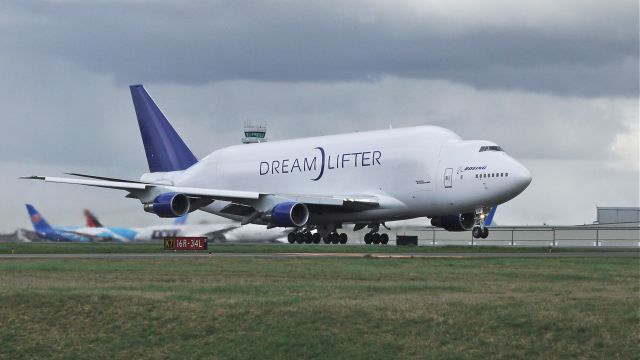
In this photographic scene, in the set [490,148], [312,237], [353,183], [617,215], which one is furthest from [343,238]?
[617,215]

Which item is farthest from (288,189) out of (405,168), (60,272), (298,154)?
(60,272)

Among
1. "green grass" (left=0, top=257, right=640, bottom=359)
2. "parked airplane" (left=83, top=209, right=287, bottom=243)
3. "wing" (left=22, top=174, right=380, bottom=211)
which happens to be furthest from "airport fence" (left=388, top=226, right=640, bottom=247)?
"green grass" (left=0, top=257, right=640, bottom=359)

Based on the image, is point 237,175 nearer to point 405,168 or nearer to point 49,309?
point 405,168

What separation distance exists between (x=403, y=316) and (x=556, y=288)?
668 centimetres

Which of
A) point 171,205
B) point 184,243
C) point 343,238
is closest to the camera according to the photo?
point 184,243

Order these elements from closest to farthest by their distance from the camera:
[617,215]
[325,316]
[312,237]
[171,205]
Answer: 1. [325,316]
2. [171,205]
3. [312,237]
4. [617,215]

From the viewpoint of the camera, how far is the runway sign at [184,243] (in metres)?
59.6

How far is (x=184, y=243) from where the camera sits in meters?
60.1

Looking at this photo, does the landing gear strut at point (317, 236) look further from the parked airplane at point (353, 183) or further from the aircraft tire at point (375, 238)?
the aircraft tire at point (375, 238)

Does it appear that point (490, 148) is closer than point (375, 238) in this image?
Yes

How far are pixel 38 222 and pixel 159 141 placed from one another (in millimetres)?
24248

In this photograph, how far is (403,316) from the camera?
27094 millimetres

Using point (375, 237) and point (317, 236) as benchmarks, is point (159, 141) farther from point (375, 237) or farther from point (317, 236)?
point (375, 237)

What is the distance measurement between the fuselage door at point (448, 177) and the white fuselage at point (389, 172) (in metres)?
0.05
